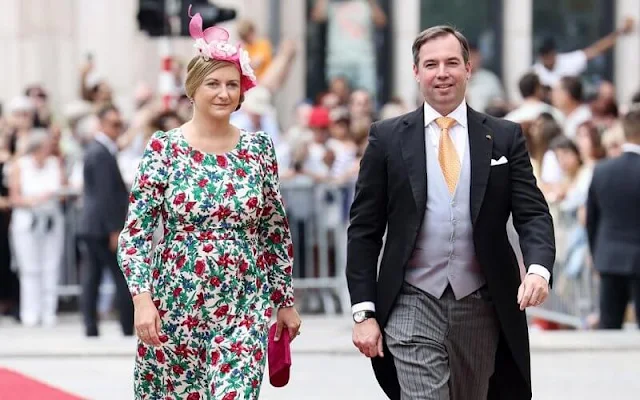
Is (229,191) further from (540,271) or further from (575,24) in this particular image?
(575,24)

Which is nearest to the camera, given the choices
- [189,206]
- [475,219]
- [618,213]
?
[475,219]

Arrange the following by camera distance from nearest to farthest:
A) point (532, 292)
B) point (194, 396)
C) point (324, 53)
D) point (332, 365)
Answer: point (532, 292) → point (194, 396) → point (332, 365) → point (324, 53)

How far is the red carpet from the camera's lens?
9758 millimetres

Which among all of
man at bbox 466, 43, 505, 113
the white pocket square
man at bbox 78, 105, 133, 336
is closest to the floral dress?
the white pocket square

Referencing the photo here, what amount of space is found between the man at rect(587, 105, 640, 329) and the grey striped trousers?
6197 millimetres

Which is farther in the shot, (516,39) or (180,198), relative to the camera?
(516,39)

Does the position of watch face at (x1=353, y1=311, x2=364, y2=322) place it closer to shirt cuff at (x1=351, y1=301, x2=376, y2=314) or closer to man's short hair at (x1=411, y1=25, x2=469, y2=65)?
shirt cuff at (x1=351, y1=301, x2=376, y2=314)

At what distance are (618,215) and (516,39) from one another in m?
11.8

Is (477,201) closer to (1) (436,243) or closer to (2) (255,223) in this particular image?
(1) (436,243)

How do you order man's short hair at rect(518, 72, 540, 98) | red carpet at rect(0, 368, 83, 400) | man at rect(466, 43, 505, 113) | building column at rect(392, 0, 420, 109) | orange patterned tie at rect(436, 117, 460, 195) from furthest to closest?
1. building column at rect(392, 0, 420, 109)
2. man at rect(466, 43, 505, 113)
3. man's short hair at rect(518, 72, 540, 98)
4. red carpet at rect(0, 368, 83, 400)
5. orange patterned tie at rect(436, 117, 460, 195)

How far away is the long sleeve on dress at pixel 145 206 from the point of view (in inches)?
249

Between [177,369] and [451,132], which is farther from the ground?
[451,132]

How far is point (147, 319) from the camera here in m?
6.19

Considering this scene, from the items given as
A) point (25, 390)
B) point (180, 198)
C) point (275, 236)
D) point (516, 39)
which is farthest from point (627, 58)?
point (180, 198)
